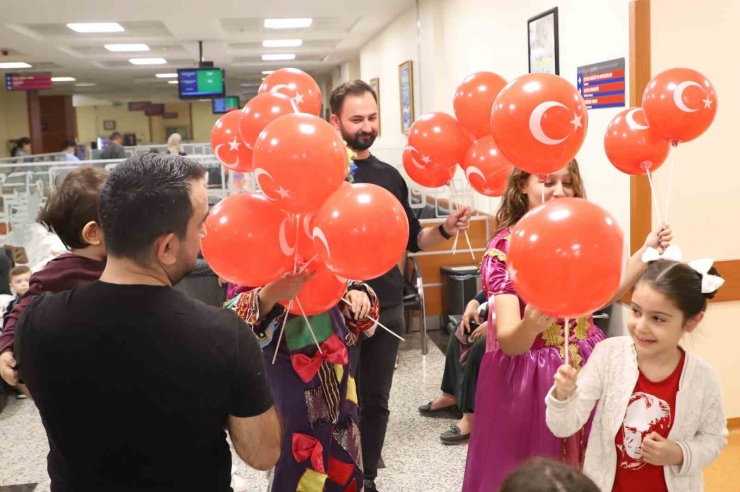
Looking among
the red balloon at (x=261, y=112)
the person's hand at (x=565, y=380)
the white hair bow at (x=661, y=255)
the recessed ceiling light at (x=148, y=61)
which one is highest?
the recessed ceiling light at (x=148, y=61)

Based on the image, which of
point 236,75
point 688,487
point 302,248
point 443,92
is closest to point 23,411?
point 302,248

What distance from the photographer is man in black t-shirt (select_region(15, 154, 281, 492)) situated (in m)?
1.08

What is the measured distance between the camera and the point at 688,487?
1.61 m

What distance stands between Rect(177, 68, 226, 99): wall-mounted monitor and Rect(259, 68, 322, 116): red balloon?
9.40m

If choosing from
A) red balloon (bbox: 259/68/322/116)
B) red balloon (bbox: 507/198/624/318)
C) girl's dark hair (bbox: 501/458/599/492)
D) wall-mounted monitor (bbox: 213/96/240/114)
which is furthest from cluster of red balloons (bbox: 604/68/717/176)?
wall-mounted monitor (bbox: 213/96/240/114)

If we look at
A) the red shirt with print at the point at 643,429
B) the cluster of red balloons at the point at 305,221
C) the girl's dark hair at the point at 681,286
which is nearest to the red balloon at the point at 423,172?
the cluster of red balloons at the point at 305,221

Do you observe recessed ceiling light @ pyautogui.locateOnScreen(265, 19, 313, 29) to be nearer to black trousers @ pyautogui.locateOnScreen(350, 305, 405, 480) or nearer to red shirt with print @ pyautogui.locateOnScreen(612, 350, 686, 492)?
black trousers @ pyautogui.locateOnScreen(350, 305, 405, 480)

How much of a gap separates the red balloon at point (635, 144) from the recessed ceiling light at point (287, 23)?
7654 millimetres

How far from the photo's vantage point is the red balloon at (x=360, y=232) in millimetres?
1463

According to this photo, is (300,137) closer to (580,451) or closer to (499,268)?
(499,268)

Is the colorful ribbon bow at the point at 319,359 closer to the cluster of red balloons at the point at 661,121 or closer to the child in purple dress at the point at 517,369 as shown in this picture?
the child in purple dress at the point at 517,369

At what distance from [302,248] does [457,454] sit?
196cm

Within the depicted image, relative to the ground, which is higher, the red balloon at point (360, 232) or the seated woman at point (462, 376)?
the red balloon at point (360, 232)

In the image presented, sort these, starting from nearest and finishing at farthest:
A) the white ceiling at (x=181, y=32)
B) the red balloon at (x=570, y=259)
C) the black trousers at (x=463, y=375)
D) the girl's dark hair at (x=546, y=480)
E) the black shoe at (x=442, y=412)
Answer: the girl's dark hair at (x=546, y=480)
the red balloon at (x=570, y=259)
the black trousers at (x=463, y=375)
the black shoe at (x=442, y=412)
the white ceiling at (x=181, y=32)
